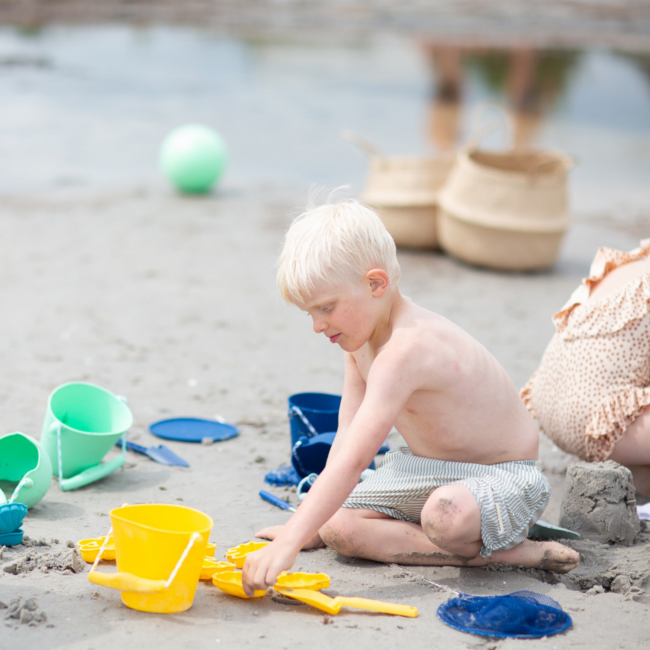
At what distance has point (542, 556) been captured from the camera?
2.40m

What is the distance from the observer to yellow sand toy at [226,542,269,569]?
223cm

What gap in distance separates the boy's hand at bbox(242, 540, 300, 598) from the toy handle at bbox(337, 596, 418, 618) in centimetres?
19

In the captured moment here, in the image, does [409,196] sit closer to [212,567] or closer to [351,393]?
[351,393]

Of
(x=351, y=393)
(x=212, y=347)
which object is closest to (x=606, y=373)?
(x=351, y=393)

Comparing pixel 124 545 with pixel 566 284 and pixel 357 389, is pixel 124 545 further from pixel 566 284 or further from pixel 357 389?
pixel 566 284

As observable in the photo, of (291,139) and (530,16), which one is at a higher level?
(530,16)

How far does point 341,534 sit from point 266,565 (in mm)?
429

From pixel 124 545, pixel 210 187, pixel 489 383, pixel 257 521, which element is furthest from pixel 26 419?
pixel 210 187

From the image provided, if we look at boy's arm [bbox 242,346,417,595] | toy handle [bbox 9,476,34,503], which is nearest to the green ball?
toy handle [bbox 9,476,34,503]

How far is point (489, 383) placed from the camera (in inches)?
93.6

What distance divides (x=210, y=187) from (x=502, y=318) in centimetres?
398

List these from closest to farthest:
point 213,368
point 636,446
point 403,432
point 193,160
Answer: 1. point 403,432
2. point 636,446
3. point 213,368
4. point 193,160

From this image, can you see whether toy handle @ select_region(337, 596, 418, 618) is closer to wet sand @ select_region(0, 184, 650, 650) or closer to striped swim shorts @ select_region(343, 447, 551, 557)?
wet sand @ select_region(0, 184, 650, 650)

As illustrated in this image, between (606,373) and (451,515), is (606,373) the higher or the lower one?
the higher one
